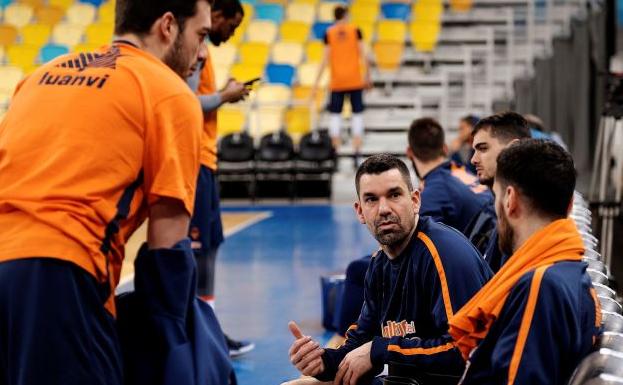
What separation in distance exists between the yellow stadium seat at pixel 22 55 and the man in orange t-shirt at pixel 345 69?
18.3 feet

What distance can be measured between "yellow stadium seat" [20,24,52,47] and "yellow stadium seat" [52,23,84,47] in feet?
0.72

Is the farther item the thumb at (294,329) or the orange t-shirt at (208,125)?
the orange t-shirt at (208,125)

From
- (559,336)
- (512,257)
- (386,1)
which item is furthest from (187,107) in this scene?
(386,1)

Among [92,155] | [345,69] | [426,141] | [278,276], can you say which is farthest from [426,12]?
[92,155]

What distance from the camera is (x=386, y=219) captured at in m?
3.37

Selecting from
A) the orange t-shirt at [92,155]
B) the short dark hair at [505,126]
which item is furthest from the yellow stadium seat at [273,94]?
the orange t-shirt at [92,155]

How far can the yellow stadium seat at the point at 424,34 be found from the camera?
17.4m

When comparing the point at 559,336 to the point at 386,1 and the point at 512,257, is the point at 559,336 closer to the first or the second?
the point at 512,257

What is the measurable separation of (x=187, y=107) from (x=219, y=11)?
2.60m

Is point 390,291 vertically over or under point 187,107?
under

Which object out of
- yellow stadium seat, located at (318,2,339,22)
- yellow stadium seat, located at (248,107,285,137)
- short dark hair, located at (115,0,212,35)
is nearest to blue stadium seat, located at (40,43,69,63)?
yellow stadium seat, located at (248,107,285,137)

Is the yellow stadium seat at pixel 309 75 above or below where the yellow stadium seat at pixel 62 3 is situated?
below

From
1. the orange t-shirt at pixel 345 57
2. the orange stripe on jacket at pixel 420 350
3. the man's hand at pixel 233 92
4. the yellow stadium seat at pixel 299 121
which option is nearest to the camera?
the orange stripe on jacket at pixel 420 350

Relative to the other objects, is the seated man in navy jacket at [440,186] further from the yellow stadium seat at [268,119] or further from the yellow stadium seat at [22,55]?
the yellow stadium seat at [22,55]
